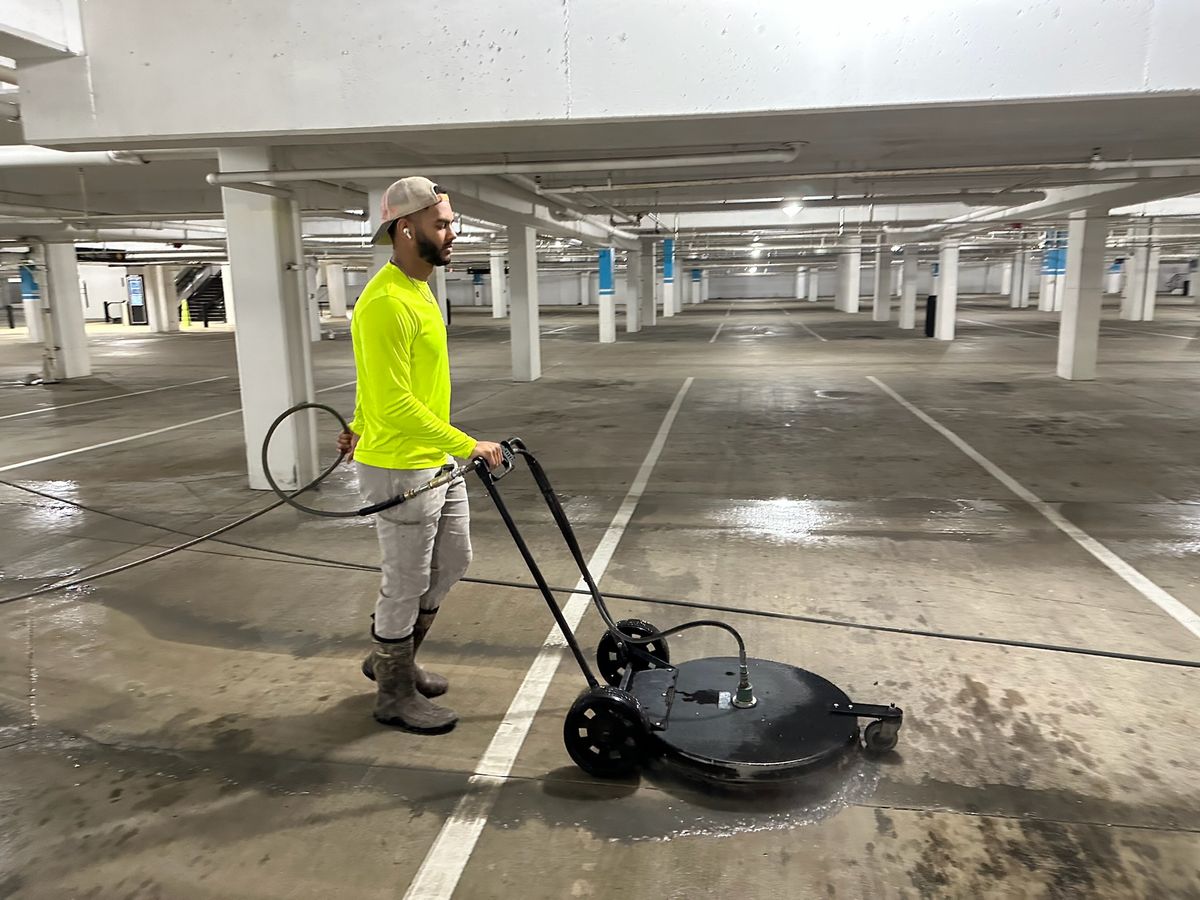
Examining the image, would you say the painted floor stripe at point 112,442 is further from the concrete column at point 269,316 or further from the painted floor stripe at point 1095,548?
the painted floor stripe at point 1095,548

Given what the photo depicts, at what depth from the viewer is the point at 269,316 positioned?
6.82 m

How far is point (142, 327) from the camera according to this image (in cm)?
3544

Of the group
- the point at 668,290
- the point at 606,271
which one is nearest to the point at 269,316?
the point at 606,271

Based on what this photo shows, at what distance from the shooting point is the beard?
Result: 9.61 feet

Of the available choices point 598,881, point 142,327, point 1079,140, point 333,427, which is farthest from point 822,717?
point 142,327

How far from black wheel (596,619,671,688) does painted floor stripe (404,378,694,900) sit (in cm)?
30

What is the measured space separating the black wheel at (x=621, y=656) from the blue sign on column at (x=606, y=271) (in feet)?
63.4

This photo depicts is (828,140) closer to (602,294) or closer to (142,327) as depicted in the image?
(602,294)

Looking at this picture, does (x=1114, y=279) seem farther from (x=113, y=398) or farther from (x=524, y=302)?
Result: (x=113, y=398)

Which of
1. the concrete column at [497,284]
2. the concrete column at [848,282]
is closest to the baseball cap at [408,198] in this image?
the concrete column at [497,284]

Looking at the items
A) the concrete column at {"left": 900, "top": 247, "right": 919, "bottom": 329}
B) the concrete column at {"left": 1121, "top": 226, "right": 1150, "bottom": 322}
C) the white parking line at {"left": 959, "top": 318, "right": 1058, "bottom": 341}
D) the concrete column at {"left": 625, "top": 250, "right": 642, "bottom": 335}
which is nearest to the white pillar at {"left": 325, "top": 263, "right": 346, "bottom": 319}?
the concrete column at {"left": 625, "top": 250, "right": 642, "bottom": 335}

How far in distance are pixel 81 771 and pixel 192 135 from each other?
3.79 m

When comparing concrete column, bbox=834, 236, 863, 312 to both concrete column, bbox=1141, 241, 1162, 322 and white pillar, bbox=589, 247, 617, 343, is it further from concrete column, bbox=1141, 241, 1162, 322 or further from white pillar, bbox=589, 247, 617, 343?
white pillar, bbox=589, 247, 617, 343

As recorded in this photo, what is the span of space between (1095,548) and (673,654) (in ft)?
10.6
